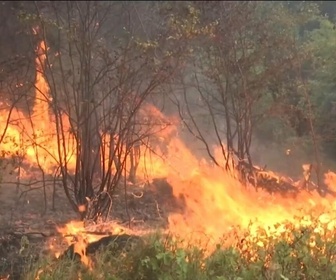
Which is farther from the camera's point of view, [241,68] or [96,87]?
[241,68]

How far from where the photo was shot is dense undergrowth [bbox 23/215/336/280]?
4.31 metres

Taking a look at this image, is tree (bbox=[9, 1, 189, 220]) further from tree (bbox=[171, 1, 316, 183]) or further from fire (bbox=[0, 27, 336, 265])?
tree (bbox=[171, 1, 316, 183])

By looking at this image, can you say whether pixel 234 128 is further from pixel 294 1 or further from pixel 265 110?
pixel 294 1

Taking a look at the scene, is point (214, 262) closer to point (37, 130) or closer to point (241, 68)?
point (37, 130)

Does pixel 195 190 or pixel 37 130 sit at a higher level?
pixel 37 130

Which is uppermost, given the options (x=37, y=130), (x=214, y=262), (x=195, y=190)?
(x=37, y=130)

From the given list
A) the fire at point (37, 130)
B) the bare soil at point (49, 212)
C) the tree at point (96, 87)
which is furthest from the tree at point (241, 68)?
the fire at point (37, 130)

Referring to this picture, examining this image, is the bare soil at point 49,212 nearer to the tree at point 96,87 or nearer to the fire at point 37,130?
the fire at point 37,130

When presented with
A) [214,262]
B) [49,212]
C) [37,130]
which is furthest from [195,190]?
[214,262]

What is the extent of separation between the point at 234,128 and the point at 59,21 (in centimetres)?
412

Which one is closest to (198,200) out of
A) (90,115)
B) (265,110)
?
(90,115)

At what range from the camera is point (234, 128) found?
9.43 meters

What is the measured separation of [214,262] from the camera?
442cm

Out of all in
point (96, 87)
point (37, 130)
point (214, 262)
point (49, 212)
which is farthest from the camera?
point (37, 130)
